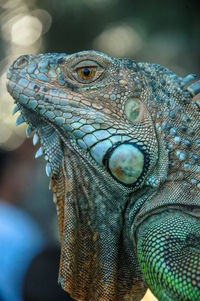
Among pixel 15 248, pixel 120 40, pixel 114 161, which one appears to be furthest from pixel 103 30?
pixel 114 161

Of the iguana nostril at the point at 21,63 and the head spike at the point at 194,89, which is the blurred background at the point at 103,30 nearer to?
the iguana nostril at the point at 21,63

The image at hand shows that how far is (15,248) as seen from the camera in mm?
3393

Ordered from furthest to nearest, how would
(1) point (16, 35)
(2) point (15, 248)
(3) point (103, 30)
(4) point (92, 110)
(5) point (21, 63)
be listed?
(1) point (16, 35)
(3) point (103, 30)
(2) point (15, 248)
(5) point (21, 63)
(4) point (92, 110)

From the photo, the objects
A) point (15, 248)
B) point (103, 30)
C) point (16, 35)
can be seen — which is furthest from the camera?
point (16, 35)

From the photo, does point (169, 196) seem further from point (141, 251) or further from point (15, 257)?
point (15, 257)

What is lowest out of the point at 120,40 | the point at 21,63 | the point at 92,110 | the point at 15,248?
the point at 15,248

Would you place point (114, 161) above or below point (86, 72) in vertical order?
below

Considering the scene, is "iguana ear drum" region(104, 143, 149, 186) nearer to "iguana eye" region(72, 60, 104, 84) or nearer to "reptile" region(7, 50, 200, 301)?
"reptile" region(7, 50, 200, 301)

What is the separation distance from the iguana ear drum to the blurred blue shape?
185 cm

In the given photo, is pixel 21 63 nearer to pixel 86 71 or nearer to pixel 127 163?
pixel 86 71

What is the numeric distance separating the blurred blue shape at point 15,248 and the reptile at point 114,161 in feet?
4.57

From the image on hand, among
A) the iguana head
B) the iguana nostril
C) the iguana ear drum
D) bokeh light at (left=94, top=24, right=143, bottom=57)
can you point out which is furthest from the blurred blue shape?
bokeh light at (left=94, top=24, right=143, bottom=57)

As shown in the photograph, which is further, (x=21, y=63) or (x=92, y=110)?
(x=21, y=63)

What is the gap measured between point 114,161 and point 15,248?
7.32ft
